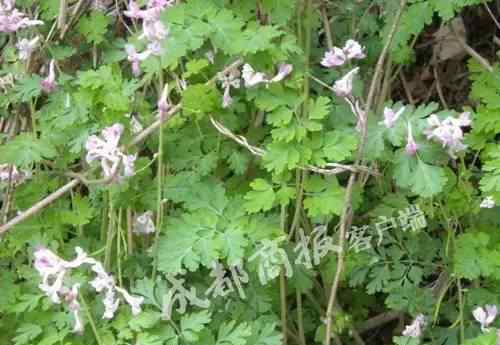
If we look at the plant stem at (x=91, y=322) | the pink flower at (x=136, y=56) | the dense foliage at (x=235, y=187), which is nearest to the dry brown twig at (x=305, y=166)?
the dense foliage at (x=235, y=187)

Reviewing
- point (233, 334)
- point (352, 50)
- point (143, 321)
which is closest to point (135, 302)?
point (143, 321)

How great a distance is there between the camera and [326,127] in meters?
2.14

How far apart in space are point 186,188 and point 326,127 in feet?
1.22

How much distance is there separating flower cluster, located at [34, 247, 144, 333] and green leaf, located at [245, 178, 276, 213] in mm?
324

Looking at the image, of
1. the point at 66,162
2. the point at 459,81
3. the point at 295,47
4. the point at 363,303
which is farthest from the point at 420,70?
the point at 66,162

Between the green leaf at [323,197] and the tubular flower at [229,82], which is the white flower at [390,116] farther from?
the tubular flower at [229,82]

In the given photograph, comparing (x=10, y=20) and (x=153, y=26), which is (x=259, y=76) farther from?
(x=10, y=20)

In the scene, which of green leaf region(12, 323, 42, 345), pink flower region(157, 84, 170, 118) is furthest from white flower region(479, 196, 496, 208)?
green leaf region(12, 323, 42, 345)

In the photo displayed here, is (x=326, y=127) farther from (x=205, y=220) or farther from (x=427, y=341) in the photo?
(x=427, y=341)

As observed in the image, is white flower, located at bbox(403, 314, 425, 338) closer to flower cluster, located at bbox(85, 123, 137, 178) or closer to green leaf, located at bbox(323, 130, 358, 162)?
green leaf, located at bbox(323, 130, 358, 162)

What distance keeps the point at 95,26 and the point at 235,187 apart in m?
0.61

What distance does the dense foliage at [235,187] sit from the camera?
198 centimetres

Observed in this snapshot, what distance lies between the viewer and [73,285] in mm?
1911

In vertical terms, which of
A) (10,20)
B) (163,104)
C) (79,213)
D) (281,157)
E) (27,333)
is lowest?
(27,333)
